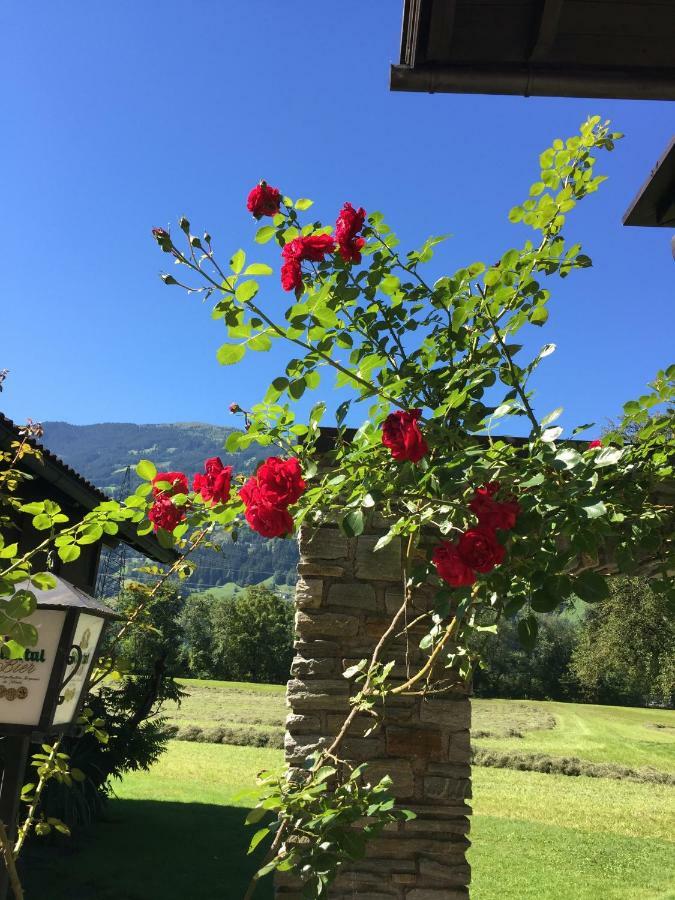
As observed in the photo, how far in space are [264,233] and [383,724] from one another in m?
2.38

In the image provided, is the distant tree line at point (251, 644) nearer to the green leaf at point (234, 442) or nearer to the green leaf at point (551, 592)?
the green leaf at point (234, 442)

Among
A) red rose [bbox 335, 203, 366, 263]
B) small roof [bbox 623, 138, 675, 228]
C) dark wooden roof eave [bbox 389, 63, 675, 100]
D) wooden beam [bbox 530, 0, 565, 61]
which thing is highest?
small roof [bbox 623, 138, 675, 228]

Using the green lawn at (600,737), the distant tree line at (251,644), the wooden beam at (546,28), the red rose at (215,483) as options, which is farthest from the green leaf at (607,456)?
the distant tree line at (251,644)

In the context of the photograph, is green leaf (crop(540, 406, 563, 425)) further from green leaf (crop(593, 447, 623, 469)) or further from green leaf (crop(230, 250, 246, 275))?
green leaf (crop(230, 250, 246, 275))

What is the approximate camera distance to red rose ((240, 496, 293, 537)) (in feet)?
5.71

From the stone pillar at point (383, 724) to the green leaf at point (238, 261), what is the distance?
81.0 inches

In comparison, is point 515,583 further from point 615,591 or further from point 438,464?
point 615,591

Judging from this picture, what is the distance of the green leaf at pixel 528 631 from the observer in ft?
5.35

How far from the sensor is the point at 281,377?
1.72 meters

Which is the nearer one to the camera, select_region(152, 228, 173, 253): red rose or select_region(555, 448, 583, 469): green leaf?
select_region(555, 448, 583, 469): green leaf

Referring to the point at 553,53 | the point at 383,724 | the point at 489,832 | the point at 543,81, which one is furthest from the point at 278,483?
the point at 489,832

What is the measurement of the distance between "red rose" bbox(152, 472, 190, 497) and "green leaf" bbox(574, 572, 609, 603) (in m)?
1.06

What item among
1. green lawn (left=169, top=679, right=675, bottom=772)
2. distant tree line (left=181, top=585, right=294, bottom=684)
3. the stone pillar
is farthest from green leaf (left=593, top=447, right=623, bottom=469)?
distant tree line (left=181, top=585, right=294, bottom=684)

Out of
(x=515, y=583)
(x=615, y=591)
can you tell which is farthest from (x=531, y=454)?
(x=615, y=591)
